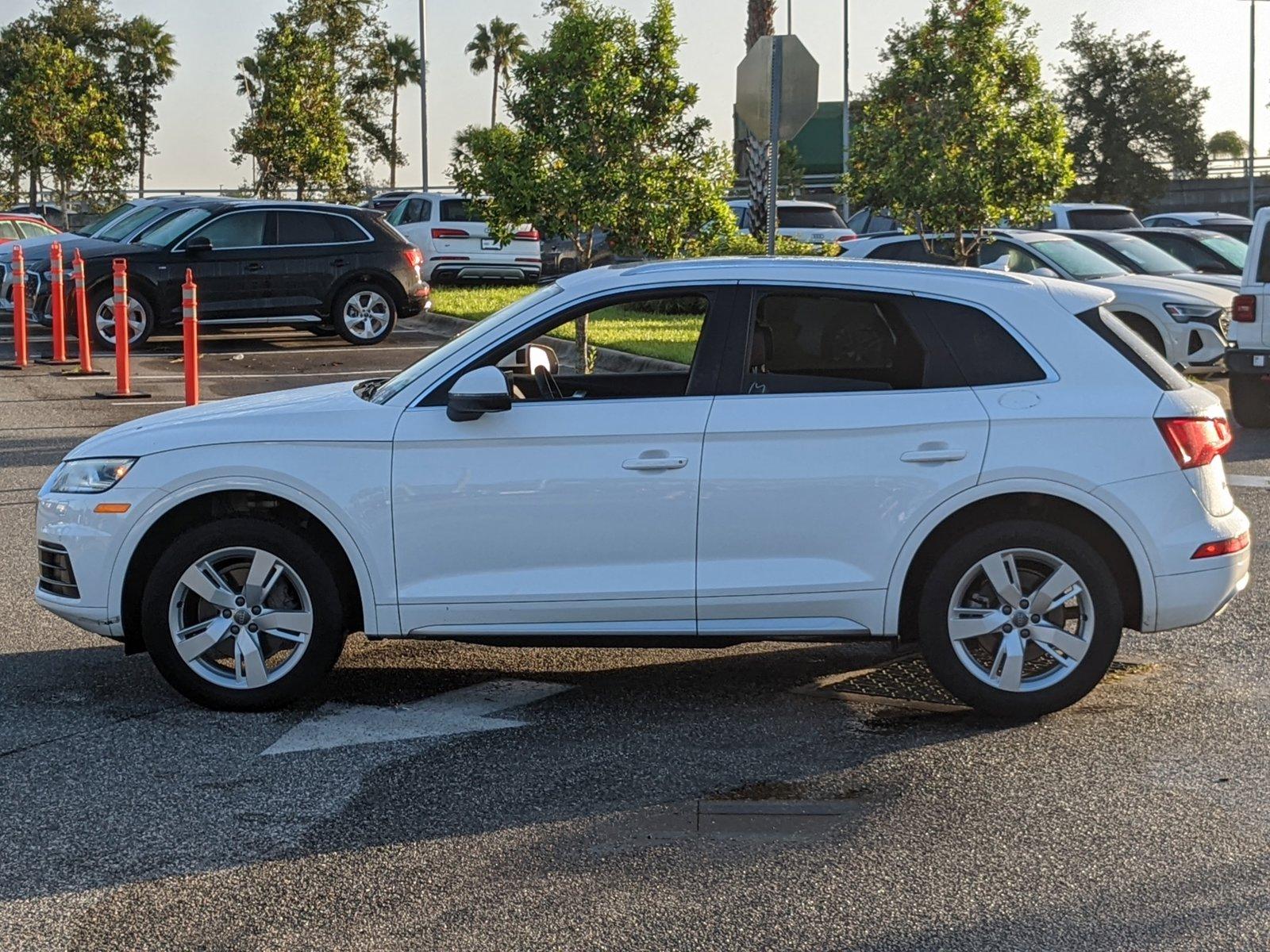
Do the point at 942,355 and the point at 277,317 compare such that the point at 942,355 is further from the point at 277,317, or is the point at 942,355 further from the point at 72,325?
the point at 72,325

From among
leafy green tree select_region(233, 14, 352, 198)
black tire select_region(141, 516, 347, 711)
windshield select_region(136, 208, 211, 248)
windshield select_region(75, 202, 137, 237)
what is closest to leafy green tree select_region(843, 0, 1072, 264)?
windshield select_region(136, 208, 211, 248)

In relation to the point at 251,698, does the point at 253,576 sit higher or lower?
higher

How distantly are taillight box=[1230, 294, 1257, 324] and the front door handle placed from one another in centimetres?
918

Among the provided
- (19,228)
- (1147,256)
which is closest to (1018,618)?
(1147,256)

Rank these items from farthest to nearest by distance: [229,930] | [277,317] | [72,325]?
[72,325] → [277,317] → [229,930]

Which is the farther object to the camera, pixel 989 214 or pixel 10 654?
pixel 989 214

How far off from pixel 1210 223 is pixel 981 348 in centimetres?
2335

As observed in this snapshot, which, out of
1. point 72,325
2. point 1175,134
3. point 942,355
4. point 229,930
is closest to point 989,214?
point 72,325

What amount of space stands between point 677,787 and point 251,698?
171 cm

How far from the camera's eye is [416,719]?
19.8 ft

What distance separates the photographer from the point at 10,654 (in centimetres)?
689

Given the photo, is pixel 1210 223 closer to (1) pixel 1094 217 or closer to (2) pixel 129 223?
(1) pixel 1094 217

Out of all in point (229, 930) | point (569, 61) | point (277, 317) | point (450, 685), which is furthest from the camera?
point (277, 317)

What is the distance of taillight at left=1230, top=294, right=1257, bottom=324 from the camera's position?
44.7 ft
